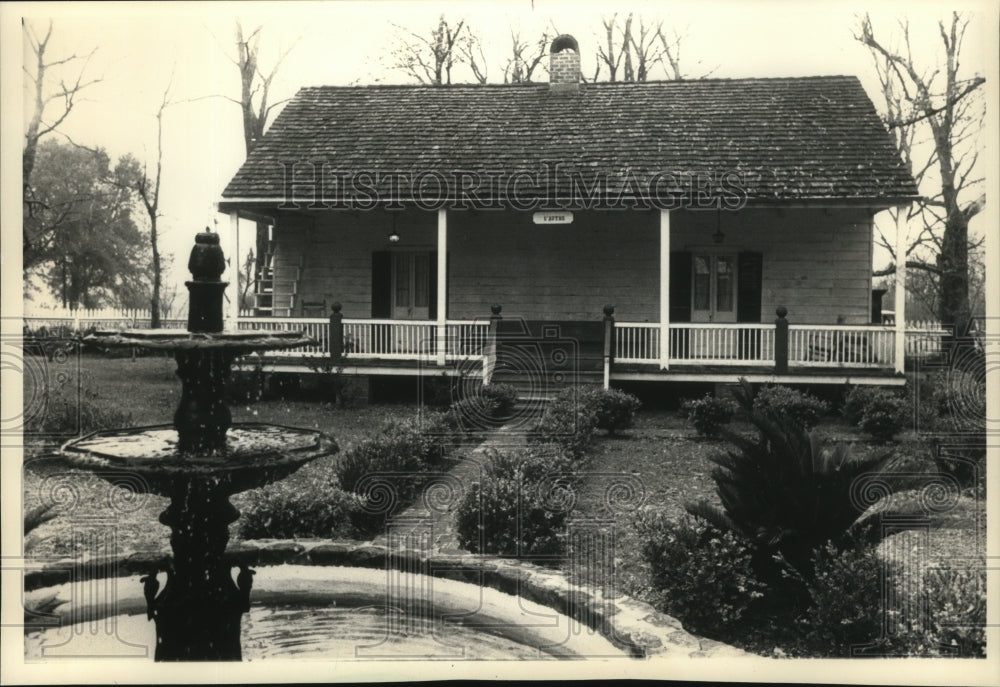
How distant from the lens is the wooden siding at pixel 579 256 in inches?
677

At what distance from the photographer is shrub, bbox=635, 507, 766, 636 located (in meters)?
5.57

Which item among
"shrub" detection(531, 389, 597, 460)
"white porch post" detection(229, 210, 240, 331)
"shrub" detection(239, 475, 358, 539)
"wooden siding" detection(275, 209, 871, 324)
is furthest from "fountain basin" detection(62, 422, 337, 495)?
"wooden siding" detection(275, 209, 871, 324)

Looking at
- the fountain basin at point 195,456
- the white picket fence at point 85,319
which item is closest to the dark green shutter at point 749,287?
the white picket fence at point 85,319

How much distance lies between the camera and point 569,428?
11.4m

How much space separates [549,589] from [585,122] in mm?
13021

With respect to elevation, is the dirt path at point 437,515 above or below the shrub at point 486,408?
below

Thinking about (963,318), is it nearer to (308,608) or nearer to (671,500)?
(671,500)

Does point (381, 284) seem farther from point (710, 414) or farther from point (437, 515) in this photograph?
point (437, 515)

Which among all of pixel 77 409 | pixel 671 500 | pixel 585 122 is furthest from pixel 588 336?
pixel 77 409

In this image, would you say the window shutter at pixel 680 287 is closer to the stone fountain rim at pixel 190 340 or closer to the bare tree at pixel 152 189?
the bare tree at pixel 152 189

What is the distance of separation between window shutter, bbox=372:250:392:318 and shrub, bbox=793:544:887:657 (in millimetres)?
13704

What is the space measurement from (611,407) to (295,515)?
20.0 feet

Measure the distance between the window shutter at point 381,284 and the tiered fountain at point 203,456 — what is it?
43.2ft

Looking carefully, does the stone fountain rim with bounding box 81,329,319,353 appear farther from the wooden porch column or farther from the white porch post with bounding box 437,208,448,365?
the white porch post with bounding box 437,208,448,365
